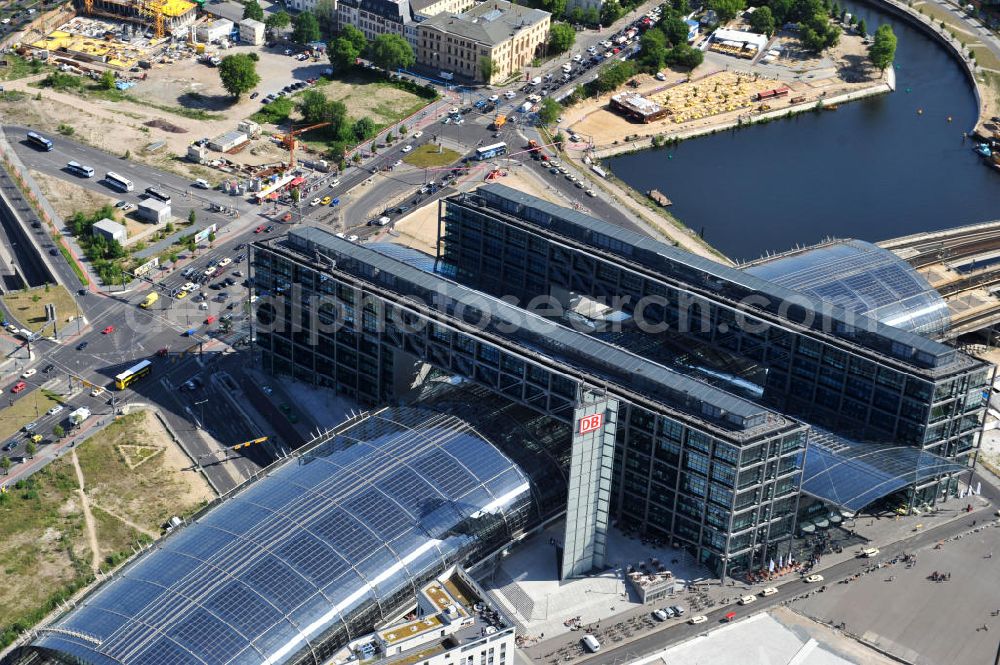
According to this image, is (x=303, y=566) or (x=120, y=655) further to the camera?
(x=303, y=566)

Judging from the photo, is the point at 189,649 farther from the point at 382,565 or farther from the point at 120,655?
the point at 382,565

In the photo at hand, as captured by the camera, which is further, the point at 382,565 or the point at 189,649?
the point at 382,565

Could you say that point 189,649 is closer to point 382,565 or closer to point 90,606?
point 90,606

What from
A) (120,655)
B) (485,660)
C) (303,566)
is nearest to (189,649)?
(120,655)

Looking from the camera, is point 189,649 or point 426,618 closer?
point 189,649

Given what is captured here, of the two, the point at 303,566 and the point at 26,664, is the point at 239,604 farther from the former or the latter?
the point at 26,664

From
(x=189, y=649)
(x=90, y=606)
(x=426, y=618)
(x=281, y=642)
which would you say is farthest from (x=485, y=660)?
(x=90, y=606)

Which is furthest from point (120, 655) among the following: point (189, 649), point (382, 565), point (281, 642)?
point (382, 565)
